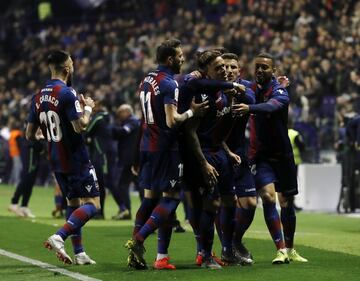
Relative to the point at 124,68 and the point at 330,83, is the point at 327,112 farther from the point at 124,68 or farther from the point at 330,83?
the point at 124,68

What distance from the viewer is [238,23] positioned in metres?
33.7

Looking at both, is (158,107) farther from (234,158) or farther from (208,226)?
(208,226)

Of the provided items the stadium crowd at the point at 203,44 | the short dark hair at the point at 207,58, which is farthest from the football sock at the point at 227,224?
the stadium crowd at the point at 203,44

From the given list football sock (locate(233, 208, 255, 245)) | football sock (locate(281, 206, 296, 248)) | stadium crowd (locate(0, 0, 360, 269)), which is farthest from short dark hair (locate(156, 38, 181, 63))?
football sock (locate(281, 206, 296, 248))

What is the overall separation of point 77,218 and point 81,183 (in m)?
0.36

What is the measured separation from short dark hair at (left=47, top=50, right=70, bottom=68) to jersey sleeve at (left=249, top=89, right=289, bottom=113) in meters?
1.92

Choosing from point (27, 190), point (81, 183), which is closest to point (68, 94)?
point (81, 183)

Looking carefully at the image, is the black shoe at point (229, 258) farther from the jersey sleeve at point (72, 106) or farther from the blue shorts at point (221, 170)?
the jersey sleeve at point (72, 106)

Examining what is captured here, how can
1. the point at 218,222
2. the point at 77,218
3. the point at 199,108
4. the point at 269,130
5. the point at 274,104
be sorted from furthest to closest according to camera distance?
1. the point at 218,222
2. the point at 269,130
3. the point at 274,104
4. the point at 77,218
5. the point at 199,108

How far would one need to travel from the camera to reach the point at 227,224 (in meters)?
12.2

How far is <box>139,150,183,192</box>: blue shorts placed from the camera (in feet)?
38.6

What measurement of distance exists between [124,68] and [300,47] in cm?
858

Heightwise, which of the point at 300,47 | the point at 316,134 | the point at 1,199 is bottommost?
the point at 1,199

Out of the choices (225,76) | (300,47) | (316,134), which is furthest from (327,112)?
(225,76)
